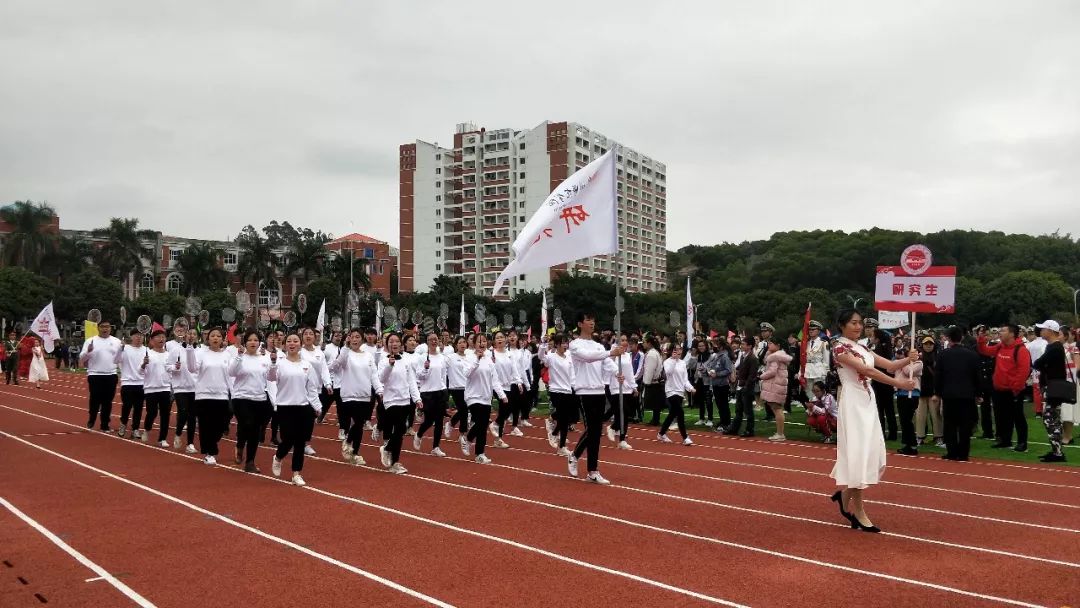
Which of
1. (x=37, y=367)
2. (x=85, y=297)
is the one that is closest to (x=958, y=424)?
(x=37, y=367)

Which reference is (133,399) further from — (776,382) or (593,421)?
(776,382)

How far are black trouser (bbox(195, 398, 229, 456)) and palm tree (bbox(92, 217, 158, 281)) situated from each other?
81.6 metres

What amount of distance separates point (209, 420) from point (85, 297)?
75318 mm

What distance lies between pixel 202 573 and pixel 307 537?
49.8 inches

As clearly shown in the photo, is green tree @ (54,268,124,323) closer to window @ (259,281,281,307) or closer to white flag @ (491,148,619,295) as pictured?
window @ (259,281,281,307)

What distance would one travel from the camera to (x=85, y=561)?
22.6ft

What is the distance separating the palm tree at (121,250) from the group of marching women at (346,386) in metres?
76.6

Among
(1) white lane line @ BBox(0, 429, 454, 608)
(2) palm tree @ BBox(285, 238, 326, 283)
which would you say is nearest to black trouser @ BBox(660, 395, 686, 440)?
(1) white lane line @ BBox(0, 429, 454, 608)

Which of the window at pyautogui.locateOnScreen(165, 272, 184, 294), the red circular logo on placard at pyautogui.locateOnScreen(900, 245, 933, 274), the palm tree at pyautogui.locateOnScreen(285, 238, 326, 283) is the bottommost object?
the red circular logo on placard at pyautogui.locateOnScreen(900, 245, 933, 274)

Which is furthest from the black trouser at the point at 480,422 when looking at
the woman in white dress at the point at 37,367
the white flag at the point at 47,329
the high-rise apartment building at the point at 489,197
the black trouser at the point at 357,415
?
the high-rise apartment building at the point at 489,197

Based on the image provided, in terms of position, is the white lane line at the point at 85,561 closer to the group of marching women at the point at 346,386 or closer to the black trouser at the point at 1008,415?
the group of marching women at the point at 346,386

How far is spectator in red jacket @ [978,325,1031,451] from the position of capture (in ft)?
45.0

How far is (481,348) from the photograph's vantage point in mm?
13578

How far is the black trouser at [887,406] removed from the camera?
48.9 feet
